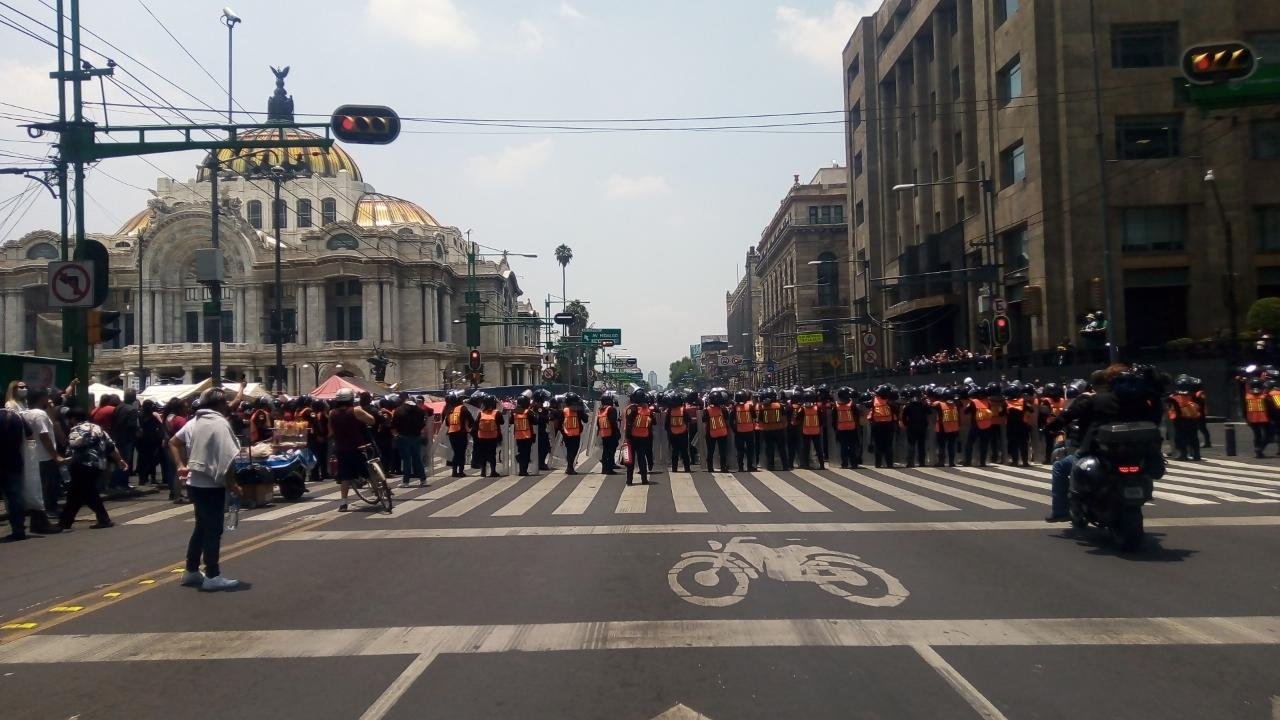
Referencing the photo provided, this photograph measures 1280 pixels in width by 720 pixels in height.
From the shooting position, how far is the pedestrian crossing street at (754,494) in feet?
43.7

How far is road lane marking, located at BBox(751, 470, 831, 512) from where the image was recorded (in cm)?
1327

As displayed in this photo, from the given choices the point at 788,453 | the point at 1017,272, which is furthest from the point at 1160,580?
the point at 1017,272

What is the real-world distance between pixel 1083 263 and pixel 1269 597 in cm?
3055

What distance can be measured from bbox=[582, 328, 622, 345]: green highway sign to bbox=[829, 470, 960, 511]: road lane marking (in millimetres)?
46551

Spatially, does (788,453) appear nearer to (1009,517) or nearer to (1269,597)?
(1009,517)

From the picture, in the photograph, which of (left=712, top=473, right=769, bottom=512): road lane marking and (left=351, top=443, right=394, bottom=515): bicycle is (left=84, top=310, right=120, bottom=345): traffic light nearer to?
(left=351, top=443, right=394, bottom=515): bicycle

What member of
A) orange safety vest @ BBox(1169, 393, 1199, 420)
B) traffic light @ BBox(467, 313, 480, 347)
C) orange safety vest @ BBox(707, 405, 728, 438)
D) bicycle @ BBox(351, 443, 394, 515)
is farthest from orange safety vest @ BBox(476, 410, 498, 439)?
traffic light @ BBox(467, 313, 480, 347)

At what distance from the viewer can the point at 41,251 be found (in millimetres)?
75875

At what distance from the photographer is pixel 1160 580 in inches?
325

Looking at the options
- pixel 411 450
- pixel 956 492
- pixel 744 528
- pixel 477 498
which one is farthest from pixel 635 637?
pixel 411 450

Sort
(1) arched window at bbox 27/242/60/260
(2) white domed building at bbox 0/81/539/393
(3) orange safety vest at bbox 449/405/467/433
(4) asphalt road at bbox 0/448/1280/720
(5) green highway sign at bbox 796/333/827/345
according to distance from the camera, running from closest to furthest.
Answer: (4) asphalt road at bbox 0/448/1280/720, (3) orange safety vest at bbox 449/405/467/433, (5) green highway sign at bbox 796/333/827/345, (1) arched window at bbox 27/242/60/260, (2) white domed building at bbox 0/81/539/393

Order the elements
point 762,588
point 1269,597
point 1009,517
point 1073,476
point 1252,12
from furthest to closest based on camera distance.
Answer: point 1252,12 → point 1009,517 → point 1073,476 → point 762,588 → point 1269,597

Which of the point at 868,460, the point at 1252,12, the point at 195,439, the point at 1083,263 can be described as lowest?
the point at 868,460

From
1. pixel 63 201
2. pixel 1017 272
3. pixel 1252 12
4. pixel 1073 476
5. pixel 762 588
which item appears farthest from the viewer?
pixel 1017 272
